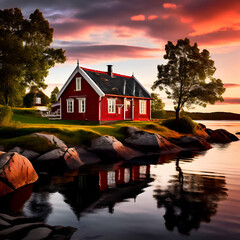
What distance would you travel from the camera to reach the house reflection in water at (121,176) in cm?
1088

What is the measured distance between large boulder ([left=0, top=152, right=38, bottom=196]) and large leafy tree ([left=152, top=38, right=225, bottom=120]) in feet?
81.4

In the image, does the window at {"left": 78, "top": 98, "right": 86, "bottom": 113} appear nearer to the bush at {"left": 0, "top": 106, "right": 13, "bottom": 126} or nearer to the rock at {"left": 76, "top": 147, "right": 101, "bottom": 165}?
the bush at {"left": 0, "top": 106, "right": 13, "bottom": 126}

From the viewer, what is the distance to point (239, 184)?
11.0 m

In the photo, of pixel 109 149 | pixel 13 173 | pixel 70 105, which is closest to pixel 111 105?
pixel 70 105

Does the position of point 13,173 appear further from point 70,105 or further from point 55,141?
point 70,105

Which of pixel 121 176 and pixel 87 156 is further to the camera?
pixel 87 156

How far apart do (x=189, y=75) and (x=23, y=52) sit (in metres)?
19.3

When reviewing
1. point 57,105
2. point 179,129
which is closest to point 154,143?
point 179,129

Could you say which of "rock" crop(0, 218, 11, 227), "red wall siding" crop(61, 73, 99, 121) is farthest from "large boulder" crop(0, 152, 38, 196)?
"red wall siding" crop(61, 73, 99, 121)

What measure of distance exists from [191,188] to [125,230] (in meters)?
4.58

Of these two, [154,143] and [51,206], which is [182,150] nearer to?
[154,143]

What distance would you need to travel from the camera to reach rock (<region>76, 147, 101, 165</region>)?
15727 millimetres

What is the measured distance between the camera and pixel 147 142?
2009 cm

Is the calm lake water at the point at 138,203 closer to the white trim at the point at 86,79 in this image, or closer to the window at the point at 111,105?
the white trim at the point at 86,79
